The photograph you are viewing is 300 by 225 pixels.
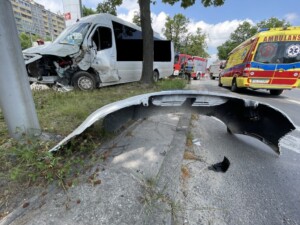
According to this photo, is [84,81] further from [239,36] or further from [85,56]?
[239,36]

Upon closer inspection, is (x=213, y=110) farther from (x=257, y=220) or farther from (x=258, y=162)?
(x=257, y=220)

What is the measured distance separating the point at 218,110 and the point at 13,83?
8.94 feet

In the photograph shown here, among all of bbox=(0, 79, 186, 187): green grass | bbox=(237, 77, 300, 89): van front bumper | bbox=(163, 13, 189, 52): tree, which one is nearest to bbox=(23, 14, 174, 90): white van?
bbox=(0, 79, 186, 187): green grass

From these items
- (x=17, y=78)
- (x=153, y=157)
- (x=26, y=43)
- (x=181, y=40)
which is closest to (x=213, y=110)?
(x=153, y=157)

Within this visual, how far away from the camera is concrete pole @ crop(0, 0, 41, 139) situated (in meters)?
1.77

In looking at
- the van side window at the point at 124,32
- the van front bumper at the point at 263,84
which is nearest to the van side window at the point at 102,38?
the van side window at the point at 124,32

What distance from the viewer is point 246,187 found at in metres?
1.89

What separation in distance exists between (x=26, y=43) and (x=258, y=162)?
179 ft

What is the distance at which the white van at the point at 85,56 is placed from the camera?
5613mm

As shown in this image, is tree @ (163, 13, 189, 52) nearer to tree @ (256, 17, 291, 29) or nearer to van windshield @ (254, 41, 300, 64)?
tree @ (256, 17, 291, 29)

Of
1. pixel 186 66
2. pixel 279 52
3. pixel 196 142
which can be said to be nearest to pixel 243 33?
pixel 186 66

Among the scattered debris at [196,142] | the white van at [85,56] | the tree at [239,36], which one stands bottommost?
the scattered debris at [196,142]

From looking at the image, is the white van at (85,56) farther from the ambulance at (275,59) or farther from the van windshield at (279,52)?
the van windshield at (279,52)

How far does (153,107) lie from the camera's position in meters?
2.43
